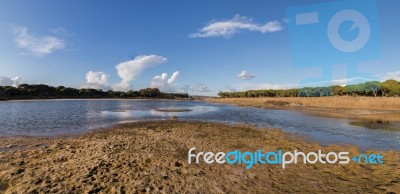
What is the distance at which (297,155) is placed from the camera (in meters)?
12.8

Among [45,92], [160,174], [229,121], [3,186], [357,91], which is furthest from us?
[45,92]

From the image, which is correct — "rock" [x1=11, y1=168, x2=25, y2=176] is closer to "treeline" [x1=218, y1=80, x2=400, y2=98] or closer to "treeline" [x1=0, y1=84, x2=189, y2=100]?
"treeline" [x1=218, y1=80, x2=400, y2=98]

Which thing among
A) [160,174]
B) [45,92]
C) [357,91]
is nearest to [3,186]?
[160,174]

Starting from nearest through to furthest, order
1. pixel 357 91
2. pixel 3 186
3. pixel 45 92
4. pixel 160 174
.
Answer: pixel 3 186
pixel 160 174
pixel 357 91
pixel 45 92

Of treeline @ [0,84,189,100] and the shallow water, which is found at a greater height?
treeline @ [0,84,189,100]

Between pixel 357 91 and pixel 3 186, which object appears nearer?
pixel 3 186

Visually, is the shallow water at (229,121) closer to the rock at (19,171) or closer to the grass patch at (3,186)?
the rock at (19,171)

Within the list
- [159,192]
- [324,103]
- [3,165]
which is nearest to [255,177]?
[159,192]

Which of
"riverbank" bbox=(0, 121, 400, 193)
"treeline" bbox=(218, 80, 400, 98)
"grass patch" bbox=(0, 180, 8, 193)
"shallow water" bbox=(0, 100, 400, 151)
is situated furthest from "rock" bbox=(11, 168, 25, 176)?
"treeline" bbox=(218, 80, 400, 98)

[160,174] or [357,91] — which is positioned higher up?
[357,91]

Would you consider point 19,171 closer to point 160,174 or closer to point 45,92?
point 160,174

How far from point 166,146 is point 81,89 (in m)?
191

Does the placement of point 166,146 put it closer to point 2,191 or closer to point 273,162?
point 273,162

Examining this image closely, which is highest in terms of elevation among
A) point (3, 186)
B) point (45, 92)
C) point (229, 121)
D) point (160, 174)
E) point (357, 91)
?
point (45, 92)
